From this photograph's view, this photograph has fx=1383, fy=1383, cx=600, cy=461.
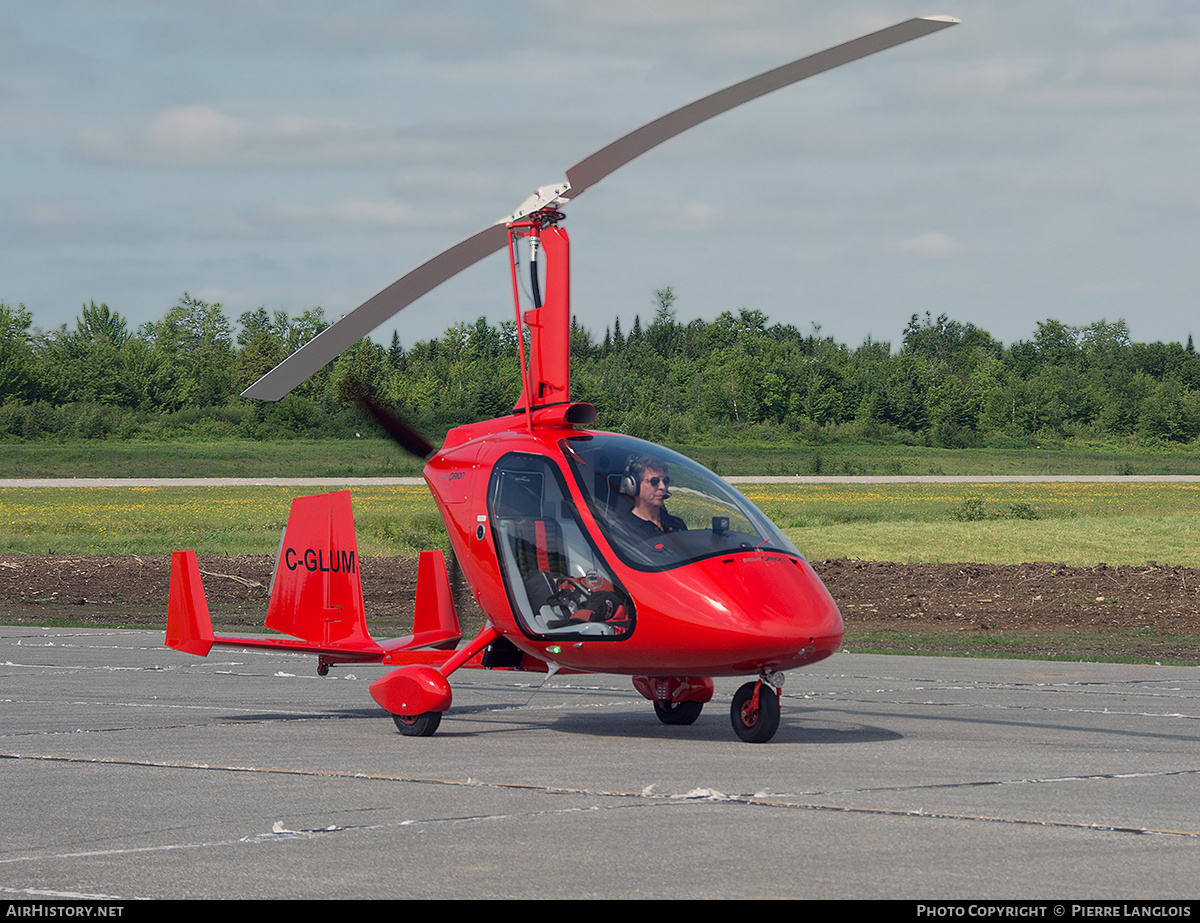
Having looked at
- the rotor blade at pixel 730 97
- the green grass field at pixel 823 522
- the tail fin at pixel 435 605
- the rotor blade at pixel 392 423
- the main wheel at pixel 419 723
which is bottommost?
the green grass field at pixel 823 522

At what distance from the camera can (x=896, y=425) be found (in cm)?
12562

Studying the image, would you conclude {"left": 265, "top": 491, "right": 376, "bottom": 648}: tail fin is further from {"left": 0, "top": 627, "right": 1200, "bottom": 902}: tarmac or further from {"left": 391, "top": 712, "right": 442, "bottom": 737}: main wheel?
{"left": 391, "top": 712, "right": 442, "bottom": 737}: main wheel

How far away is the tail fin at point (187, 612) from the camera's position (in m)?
12.3

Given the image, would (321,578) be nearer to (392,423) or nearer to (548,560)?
(392,423)

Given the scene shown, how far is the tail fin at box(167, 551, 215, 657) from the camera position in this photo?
12305mm

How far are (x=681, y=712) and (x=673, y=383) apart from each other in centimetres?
13711

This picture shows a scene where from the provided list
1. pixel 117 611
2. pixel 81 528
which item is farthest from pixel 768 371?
pixel 117 611

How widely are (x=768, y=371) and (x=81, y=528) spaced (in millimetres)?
98567

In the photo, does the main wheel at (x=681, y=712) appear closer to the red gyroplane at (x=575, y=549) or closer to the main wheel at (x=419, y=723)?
the red gyroplane at (x=575, y=549)

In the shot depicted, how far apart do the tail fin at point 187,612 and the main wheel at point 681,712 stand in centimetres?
407

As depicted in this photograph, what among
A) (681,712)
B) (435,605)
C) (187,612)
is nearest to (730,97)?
(681,712)

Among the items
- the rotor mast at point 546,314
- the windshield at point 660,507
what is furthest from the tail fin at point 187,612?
the windshield at point 660,507

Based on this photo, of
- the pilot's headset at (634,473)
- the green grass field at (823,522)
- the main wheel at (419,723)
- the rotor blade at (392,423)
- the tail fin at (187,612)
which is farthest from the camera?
the green grass field at (823,522)

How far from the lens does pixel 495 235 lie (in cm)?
1114
